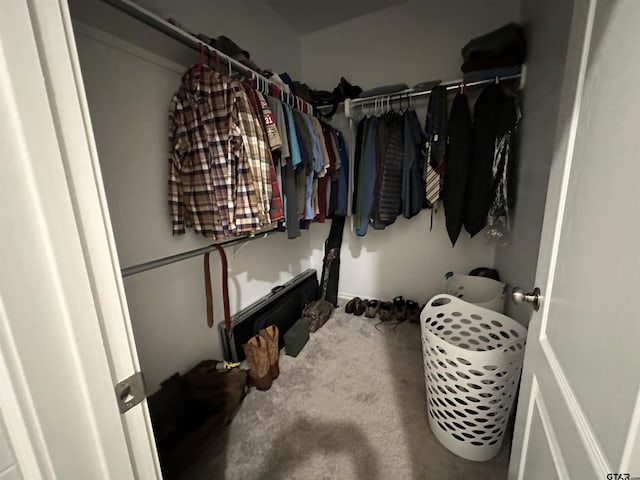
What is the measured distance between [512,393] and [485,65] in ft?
6.06

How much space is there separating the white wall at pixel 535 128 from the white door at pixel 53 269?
154 centimetres

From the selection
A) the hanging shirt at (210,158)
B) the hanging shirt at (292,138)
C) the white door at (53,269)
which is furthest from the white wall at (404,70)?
the white door at (53,269)

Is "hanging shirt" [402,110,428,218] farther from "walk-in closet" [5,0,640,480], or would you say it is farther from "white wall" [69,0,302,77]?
"white wall" [69,0,302,77]

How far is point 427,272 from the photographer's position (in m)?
2.30

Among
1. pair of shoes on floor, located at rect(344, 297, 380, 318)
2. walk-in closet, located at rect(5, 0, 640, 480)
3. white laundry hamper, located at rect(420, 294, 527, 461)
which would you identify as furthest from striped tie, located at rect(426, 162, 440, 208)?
pair of shoes on floor, located at rect(344, 297, 380, 318)

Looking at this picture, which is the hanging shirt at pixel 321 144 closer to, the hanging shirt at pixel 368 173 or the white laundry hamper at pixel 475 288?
the hanging shirt at pixel 368 173


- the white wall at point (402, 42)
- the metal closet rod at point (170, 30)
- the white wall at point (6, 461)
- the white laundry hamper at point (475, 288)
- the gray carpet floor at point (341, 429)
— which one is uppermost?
the white wall at point (402, 42)

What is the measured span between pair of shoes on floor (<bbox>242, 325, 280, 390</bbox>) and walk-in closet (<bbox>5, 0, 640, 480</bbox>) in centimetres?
2

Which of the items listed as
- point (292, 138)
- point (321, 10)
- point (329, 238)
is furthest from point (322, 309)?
point (321, 10)

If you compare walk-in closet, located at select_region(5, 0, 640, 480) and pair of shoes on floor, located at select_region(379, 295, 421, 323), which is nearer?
walk-in closet, located at select_region(5, 0, 640, 480)

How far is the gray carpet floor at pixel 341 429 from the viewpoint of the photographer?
1097 mm

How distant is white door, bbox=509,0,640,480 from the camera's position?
1.18ft

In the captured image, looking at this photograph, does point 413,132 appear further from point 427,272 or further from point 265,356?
point 265,356

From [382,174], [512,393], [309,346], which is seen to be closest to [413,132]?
[382,174]
